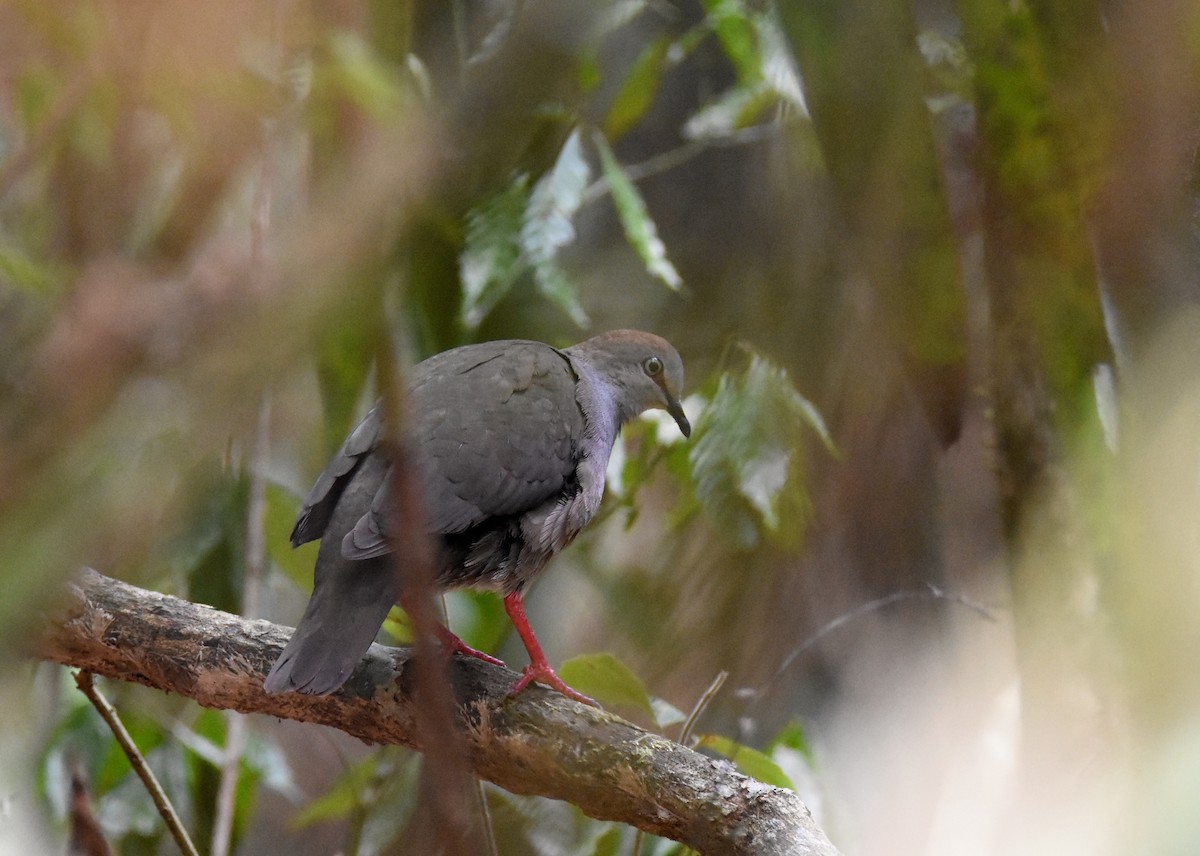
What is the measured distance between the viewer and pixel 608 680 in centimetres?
184

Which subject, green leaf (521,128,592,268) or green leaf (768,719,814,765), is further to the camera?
green leaf (768,719,814,765)

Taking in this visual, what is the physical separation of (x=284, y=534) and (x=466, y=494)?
0.95 meters

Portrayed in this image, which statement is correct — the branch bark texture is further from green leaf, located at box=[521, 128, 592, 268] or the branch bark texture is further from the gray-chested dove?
green leaf, located at box=[521, 128, 592, 268]

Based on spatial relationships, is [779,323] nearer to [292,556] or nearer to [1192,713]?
[1192,713]

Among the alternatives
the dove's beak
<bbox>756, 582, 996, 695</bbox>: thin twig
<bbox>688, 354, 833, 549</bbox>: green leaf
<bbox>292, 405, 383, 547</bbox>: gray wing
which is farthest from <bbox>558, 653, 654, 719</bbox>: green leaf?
the dove's beak

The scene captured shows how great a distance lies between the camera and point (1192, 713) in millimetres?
1420

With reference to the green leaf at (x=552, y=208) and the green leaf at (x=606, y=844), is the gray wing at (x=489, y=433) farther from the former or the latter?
the green leaf at (x=606, y=844)

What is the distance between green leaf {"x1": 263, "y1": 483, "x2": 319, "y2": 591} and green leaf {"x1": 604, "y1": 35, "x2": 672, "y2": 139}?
1243 mm

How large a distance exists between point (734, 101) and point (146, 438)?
2.53 metres

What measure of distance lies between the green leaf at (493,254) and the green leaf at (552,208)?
0.03 meters

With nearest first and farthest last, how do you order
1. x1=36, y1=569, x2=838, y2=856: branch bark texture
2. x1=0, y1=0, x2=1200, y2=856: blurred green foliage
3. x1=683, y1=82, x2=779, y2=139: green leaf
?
x1=0, y1=0, x2=1200, y2=856: blurred green foliage → x1=36, y1=569, x2=838, y2=856: branch bark texture → x1=683, y1=82, x2=779, y2=139: green leaf

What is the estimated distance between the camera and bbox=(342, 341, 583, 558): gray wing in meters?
1.84

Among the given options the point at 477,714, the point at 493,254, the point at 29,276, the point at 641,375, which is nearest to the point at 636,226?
the point at 641,375

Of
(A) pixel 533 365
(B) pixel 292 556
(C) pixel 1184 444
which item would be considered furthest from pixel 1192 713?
(B) pixel 292 556
